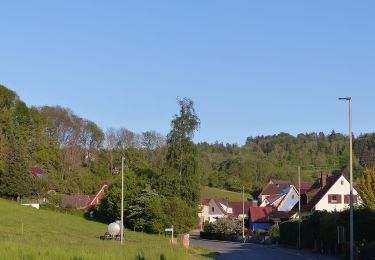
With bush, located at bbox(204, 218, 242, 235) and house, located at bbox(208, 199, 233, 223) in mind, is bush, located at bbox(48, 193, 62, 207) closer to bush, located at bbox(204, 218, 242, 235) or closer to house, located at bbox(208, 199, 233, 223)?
bush, located at bbox(204, 218, 242, 235)

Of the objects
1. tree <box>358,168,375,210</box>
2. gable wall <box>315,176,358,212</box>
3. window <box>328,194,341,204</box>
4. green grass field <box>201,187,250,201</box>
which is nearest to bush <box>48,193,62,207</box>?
gable wall <box>315,176,358,212</box>

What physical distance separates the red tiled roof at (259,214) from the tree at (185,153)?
30920 millimetres

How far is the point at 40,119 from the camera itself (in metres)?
116

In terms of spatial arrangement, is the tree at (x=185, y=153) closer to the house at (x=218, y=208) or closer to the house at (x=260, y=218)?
the house at (x=260, y=218)

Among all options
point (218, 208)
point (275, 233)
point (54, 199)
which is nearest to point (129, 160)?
point (54, 199)

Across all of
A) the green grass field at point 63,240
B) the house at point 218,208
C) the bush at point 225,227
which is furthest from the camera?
the house at point 218,208

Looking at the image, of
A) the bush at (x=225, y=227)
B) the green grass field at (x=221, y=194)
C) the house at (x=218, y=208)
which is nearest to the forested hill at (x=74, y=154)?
the bush at (x=225, y=227)

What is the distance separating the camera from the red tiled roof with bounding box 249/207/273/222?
109894mm

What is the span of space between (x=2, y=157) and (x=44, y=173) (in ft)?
59.3

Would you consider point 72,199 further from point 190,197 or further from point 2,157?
point 190,197

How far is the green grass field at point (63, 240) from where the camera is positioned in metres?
27.4

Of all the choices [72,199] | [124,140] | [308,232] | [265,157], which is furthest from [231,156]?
[308,232]

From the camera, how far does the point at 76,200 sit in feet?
374

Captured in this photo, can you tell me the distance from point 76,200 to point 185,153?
3837 cm
